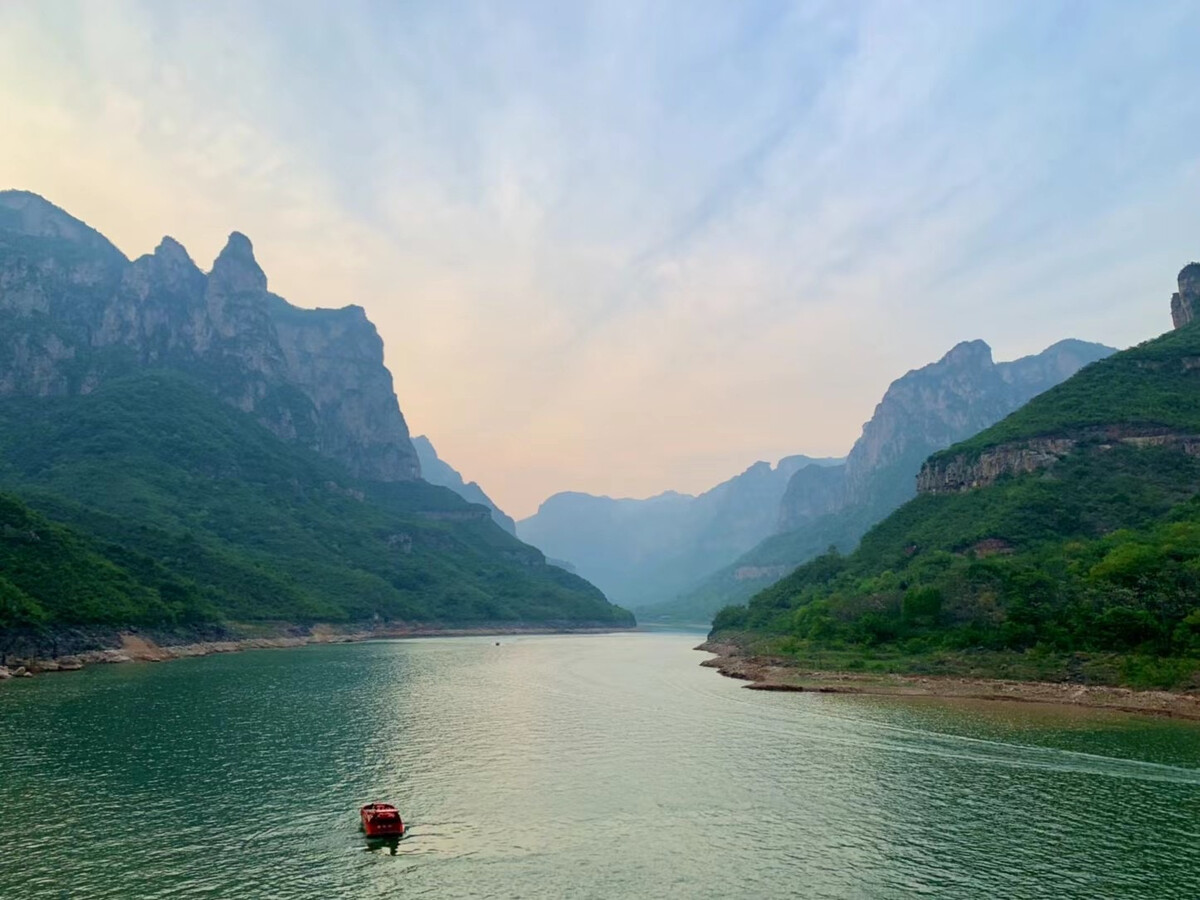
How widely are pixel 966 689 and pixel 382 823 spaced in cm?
6085

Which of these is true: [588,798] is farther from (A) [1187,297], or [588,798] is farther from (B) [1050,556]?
(A) [1187,297]

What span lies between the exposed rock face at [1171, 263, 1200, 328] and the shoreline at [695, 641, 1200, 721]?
4413 inches

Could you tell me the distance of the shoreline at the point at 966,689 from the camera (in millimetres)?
60406

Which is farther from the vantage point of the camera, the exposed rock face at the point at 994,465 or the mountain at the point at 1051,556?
the exposed rock face at the point at 994,465

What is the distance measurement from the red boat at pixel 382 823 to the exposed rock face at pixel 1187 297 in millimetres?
167585

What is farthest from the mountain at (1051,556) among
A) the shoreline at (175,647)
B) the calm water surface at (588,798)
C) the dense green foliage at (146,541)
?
Answer: the dense green foliage at (146,541)

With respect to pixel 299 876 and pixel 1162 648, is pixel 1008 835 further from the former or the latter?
pixel 1162 648

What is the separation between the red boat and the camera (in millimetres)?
31094


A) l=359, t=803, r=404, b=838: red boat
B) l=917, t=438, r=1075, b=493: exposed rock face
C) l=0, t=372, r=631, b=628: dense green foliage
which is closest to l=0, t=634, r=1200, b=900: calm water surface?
l=359, t=803, r=404, b=838: red boat

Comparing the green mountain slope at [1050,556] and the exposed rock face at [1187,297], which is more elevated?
the exposed rock face at [1187,297]

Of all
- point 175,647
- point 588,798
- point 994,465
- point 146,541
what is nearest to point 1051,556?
point 994,465

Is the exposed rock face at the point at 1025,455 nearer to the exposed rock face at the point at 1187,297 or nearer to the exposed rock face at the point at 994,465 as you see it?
the exposed rock face at the point at 994,465

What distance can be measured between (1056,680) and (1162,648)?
9022 millimetres

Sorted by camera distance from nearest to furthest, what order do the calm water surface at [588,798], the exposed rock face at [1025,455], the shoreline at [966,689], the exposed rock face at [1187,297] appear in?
the calm water surface at [588,798]
the shoreline at [966,689]
the exposed rock face at [1025,455]
the exposed rock face at [1187,297]
